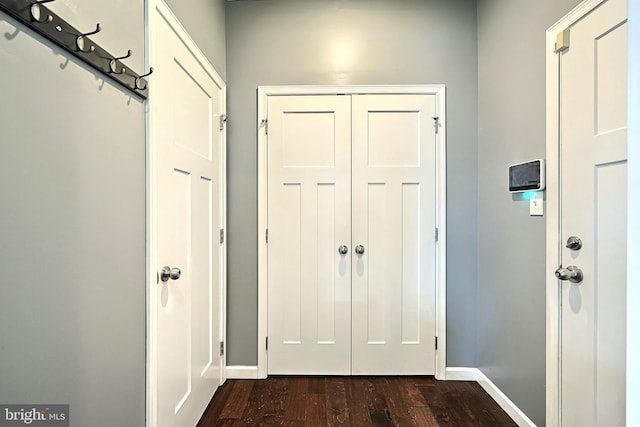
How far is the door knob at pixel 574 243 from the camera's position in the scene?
1.39m

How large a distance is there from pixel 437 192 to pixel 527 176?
680mm

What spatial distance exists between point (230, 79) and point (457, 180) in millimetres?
1851

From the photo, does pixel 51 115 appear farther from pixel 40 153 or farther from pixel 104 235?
pixel 104 235

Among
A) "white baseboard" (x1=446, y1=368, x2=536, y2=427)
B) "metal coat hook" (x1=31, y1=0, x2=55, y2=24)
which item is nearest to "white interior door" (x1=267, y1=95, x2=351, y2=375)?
"white baseboard" (x1=446, y1=368, x2=536, y2=427)

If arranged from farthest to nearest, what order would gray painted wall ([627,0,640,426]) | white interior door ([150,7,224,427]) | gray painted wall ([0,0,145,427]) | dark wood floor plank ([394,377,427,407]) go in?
dark wood floor plank ([394,377,427,407]) < white interior door ([150,7,224,427]) < gray painted wall ([0,0,145,427]) < gray painted wall ([627,0,640,426])

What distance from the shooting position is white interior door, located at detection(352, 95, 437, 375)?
2.31 meters

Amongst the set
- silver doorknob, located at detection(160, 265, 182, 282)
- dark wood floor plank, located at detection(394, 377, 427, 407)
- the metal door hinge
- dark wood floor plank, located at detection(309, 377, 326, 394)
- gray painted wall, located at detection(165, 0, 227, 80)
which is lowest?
dark wood floor plank, located at detection(394, 377, 427, 407)

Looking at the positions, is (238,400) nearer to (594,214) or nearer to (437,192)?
(437,192)

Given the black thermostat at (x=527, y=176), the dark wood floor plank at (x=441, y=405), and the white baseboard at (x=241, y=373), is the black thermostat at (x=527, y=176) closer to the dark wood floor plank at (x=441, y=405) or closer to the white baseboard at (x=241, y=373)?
the dark wood floor plank at (x=441, y=405)

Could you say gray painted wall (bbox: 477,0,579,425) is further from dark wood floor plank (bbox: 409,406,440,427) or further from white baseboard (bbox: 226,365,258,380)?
white baseboard (bbox: 226,365,258,380)

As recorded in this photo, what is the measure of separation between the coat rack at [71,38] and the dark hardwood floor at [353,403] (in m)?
1.84

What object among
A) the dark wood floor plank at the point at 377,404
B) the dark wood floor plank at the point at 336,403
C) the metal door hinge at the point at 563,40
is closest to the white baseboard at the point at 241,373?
the dark wood floor plank at the point at 336,403

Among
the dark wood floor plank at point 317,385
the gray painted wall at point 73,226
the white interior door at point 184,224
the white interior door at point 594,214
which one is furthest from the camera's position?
the dark wood floor plank at point 317,385

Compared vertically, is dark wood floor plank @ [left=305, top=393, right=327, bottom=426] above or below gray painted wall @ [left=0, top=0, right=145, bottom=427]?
below
